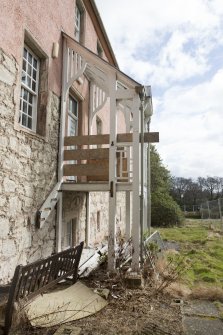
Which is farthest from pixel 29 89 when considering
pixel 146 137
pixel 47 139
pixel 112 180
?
pixel 146 137

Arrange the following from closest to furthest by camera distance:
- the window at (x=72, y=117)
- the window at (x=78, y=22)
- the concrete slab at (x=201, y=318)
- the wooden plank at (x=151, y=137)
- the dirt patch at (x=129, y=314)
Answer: the dirt patch at (x=129, y=314)
the concrete slab at (x=201, y=318)
the wooden plank at (x=151, y=137)
the window at (x=72, y=117)
the window at (x=78, y=22)

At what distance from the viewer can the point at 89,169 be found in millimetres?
6711

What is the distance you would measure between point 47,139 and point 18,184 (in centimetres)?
149

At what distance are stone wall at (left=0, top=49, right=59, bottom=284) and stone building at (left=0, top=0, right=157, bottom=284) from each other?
0.06ft

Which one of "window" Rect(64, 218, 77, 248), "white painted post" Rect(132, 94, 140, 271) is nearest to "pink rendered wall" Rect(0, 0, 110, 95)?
"white painted post" Rect(132, 94, 140, 271)

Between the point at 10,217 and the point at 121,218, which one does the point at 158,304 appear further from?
the point at 121,218

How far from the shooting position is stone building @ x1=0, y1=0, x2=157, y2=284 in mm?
5051

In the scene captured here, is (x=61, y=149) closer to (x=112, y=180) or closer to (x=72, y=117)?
(x=112, y=180)

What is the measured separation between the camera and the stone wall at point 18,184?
4.89m

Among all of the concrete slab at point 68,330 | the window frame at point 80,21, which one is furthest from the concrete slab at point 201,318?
the window frame at point 80,21

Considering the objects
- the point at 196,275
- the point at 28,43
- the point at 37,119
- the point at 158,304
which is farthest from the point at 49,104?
the point at 196,275

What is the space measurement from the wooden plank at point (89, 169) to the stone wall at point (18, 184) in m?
0.53

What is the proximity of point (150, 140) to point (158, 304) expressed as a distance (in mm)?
3323

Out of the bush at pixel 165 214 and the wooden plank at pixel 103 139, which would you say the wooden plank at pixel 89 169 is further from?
the bush at pixel 165 214
